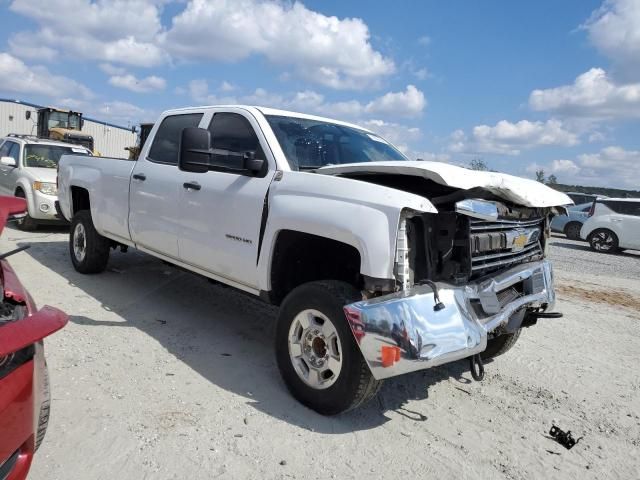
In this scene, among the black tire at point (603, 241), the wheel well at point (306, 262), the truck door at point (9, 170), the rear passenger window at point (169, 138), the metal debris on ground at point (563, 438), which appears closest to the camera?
the metal debris on ground at point (563, 438)

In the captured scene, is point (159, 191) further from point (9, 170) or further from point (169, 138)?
point (9, 170)

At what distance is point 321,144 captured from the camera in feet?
14.3

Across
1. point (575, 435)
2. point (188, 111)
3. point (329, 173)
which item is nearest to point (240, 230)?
point (329, 173)

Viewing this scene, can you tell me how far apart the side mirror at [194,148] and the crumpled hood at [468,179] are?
845 millimetres

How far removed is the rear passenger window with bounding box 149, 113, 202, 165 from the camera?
16.4 ft

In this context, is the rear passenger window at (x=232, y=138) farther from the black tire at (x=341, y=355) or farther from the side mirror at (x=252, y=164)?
the black tire at (x=341, y=355)


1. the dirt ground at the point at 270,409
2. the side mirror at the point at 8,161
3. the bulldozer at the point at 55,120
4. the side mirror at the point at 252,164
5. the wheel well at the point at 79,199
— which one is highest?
the bulldozer at the point at 55,120

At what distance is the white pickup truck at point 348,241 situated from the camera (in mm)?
2949

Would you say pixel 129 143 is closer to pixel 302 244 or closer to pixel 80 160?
pixel 80 160

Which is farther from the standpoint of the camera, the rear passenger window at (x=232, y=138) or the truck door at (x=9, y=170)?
the truck door at (x=9, y=170)

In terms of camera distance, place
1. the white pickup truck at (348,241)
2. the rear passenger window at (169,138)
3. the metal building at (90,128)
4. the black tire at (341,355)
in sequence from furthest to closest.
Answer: the metal building at (90,128) < the rear passenger window at (169,138) < the black tire at (341,355) < the white pickup truck at (348,241)

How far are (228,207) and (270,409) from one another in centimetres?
156

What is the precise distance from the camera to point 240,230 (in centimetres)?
395

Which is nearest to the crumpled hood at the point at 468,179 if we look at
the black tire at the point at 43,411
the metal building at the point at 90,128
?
the black tire at the point at 43,411
